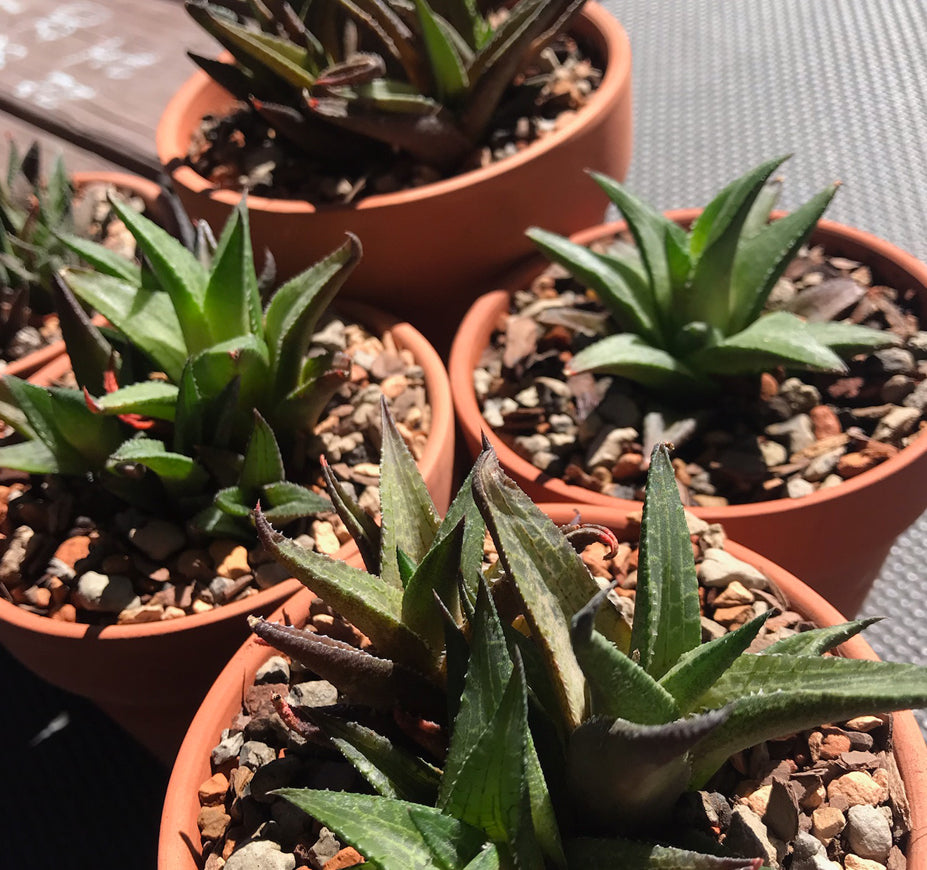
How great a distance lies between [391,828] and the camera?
1.71ft

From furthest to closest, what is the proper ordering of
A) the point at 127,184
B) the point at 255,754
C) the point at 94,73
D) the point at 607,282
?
1. the point at 94,73
2. the point at 127,184
3. the point at 607,282
4. the point at 255,754

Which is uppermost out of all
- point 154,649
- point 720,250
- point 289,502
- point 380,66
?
point 380,66

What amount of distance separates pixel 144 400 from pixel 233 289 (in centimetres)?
15

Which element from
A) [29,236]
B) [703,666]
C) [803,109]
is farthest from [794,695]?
[29,236]

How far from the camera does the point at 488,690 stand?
531 mm

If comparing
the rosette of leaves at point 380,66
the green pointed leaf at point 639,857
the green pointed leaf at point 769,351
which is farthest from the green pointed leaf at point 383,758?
the rosette of leaves at point 380,66

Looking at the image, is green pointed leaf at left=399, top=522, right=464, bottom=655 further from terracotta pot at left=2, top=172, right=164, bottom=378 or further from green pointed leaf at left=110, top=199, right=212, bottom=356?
terracotta pot at left=2, top=172, right=164, bottom=378

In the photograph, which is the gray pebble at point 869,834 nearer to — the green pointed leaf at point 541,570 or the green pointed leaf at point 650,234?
the green pointed leaf at point 541,570

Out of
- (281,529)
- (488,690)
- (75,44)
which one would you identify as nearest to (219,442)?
(281,529)

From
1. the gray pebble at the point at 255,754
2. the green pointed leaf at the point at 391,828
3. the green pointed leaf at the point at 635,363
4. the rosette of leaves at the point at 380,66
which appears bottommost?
the gray pebble at the point at 255,754

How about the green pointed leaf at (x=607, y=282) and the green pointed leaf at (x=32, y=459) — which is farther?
the green pointed leaf at (x=607, y=282)

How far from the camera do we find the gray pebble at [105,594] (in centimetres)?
87

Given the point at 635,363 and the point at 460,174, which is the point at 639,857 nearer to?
the point at 635,363

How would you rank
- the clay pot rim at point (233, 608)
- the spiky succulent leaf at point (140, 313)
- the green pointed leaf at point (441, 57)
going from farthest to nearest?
the green pointed leaf at point (441, 57), the spiky succulent leaf at point (140, 313), the clay pot rim at point (233, 608)
